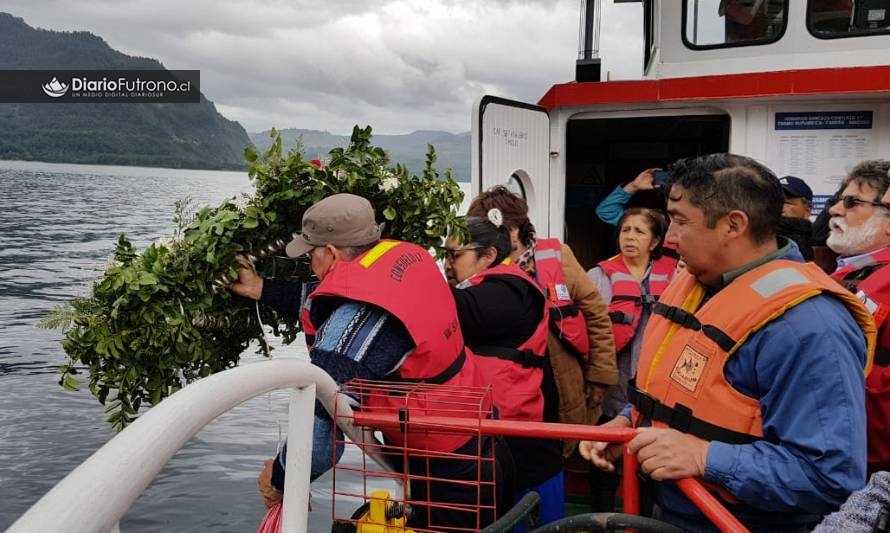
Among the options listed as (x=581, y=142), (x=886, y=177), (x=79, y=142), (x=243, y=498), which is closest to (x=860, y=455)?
(x=886, y=177)

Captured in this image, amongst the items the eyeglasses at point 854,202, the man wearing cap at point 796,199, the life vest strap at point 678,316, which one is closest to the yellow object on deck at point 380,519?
the life vest strap at point 678,316

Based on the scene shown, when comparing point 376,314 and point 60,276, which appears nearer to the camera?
point 376,314

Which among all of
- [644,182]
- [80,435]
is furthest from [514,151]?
[80,435]

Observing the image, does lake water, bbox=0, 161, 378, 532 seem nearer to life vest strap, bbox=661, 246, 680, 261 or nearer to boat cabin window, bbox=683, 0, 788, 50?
life vest strap, bbox=661, 246, 680, 261

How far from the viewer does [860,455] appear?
150 centimetres

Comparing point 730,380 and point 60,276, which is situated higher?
point 730,380

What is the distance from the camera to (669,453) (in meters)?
1.69

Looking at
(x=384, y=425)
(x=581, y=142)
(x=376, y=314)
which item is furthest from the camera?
(x=581, y=142)

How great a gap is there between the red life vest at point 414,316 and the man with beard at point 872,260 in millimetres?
1337

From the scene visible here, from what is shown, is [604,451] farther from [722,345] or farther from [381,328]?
[381,328]

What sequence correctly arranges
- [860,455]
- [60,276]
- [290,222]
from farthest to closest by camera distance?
[60,276] < [290,222] < [860,455]

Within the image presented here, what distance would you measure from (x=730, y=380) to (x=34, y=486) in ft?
39.9

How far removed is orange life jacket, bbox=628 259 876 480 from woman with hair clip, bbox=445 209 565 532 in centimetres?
93

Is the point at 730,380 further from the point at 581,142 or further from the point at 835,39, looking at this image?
the point at 581,142
